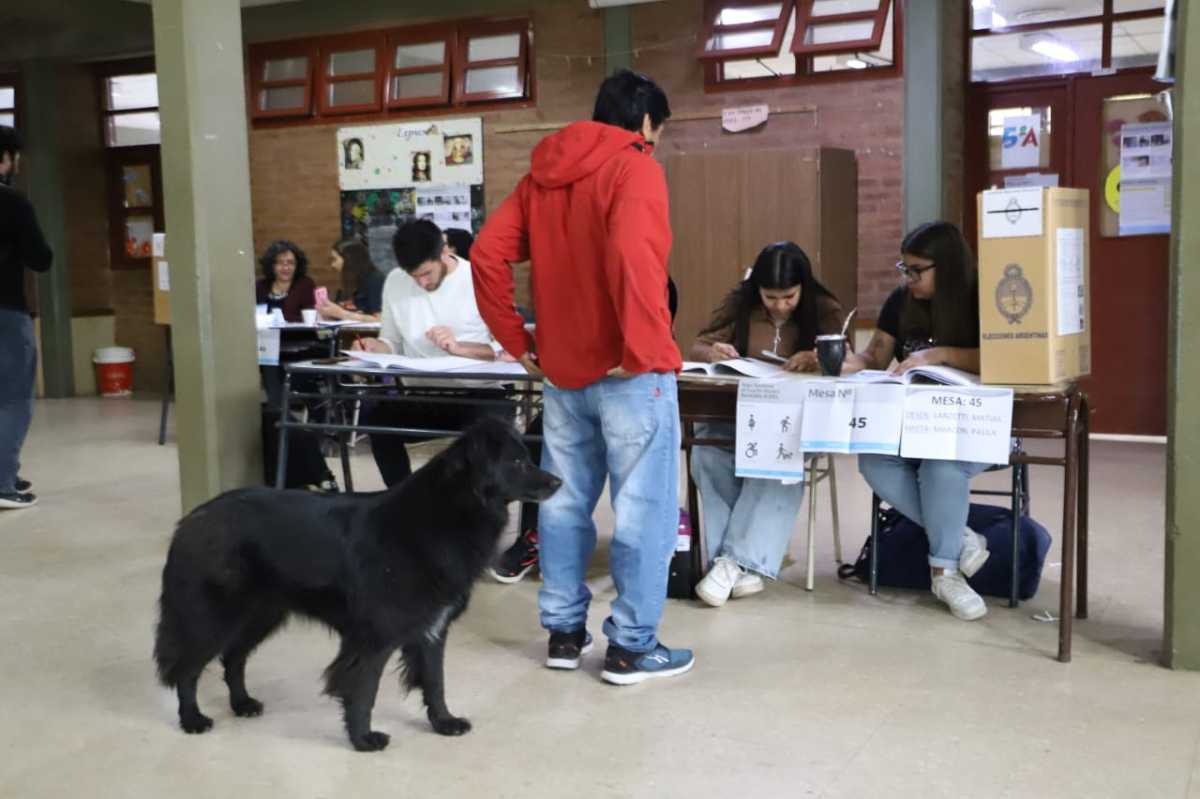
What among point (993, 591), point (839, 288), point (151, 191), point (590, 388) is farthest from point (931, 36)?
point (151, 191)

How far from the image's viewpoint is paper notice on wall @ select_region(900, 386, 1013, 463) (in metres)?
3.30

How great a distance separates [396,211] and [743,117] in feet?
8.91

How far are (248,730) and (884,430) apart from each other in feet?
6.04

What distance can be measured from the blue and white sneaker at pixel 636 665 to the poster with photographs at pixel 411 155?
6.02 meters

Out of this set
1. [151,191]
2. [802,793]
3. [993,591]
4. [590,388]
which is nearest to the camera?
[802,793]

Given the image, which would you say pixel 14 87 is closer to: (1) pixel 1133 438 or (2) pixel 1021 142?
(2) pixel 1021 142

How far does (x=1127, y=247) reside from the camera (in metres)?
7.10

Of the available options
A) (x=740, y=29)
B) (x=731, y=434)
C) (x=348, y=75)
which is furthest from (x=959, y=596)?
(x=348, y=75)

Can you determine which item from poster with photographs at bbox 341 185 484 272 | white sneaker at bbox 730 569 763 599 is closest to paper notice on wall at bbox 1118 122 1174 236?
poster with photographs at bbox 341 185 484 272

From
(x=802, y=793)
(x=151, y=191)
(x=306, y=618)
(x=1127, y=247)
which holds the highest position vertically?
(x=151, y=191)

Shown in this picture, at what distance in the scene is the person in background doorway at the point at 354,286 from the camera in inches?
287

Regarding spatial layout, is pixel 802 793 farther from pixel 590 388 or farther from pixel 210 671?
pixel 210 671

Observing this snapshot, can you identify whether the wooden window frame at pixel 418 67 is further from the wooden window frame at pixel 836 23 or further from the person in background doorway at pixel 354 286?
the wooden window frame at pixel 836 23

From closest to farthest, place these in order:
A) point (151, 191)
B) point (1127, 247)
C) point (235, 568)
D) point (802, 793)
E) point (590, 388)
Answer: point (802, 793) < point (235, 568) < point (590, 388) < point (1127, 247) < point (151, 191)
